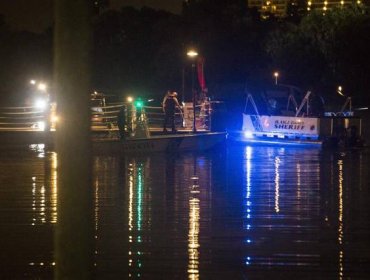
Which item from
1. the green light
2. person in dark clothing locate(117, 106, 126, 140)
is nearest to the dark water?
person in dark clothing locate(117, 106, 126, 140)

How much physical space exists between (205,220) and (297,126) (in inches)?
859

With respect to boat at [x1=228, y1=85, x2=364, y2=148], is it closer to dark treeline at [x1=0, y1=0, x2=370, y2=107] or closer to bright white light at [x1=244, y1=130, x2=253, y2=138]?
bright white light at [x1=244, y1=130, x2=253, y2=138]

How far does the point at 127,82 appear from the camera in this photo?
7481 centimetres

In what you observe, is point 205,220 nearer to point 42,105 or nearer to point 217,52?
point 42,105

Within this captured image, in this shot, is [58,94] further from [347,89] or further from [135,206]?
[347,89]

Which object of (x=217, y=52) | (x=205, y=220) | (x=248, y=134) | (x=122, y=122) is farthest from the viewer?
(x=217, y=52)

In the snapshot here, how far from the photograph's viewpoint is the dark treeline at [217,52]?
55.8 meters

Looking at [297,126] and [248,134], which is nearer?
[297,126]

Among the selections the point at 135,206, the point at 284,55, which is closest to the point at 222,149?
the point at 135,206

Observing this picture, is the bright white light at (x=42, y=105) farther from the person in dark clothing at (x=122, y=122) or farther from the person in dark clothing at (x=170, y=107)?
the person in dark clothing at (x=170, y=107)

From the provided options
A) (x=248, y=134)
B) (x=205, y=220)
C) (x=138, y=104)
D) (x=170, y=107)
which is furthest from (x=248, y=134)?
(x=205, y=220)

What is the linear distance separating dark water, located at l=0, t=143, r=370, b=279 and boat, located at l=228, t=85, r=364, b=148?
353 inches

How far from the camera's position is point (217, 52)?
68500 millimetres

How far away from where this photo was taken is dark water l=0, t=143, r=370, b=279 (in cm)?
967
